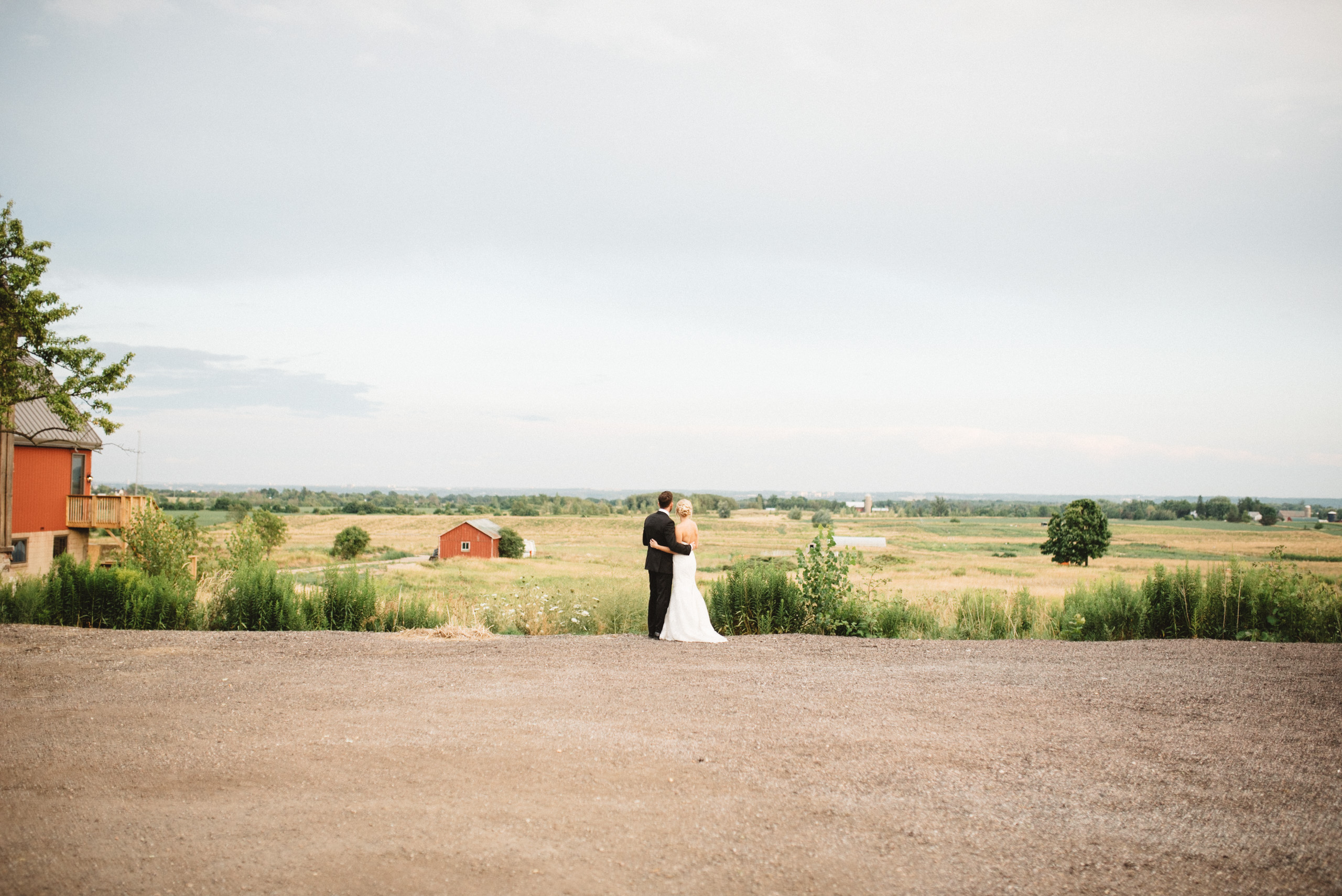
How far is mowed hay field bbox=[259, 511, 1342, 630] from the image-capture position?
3303 centimetres

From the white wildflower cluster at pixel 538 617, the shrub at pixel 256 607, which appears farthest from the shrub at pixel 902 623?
the shrub at pixel 256 607

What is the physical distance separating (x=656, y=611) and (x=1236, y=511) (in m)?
A: 97.4

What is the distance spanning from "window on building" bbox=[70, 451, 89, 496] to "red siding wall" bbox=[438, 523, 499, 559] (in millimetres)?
40012

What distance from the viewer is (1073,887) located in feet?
12.3

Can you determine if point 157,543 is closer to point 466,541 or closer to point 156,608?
point 156,608

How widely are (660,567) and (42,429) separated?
25970 mm

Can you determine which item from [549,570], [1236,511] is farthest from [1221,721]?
[1236,511]

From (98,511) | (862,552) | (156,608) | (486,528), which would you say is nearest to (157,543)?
(156,608)

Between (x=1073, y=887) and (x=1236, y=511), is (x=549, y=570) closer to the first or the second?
(x=1073, y=887)

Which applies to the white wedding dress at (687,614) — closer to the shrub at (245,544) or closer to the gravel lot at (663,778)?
the gravel lot at (663,778)

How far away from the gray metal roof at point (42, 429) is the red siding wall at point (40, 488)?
35 cm

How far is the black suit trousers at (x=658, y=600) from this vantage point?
36.0 ft

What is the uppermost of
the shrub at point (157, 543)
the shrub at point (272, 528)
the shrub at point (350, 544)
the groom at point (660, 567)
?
the groom at point (660, 567)

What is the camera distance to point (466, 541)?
71.9 m
